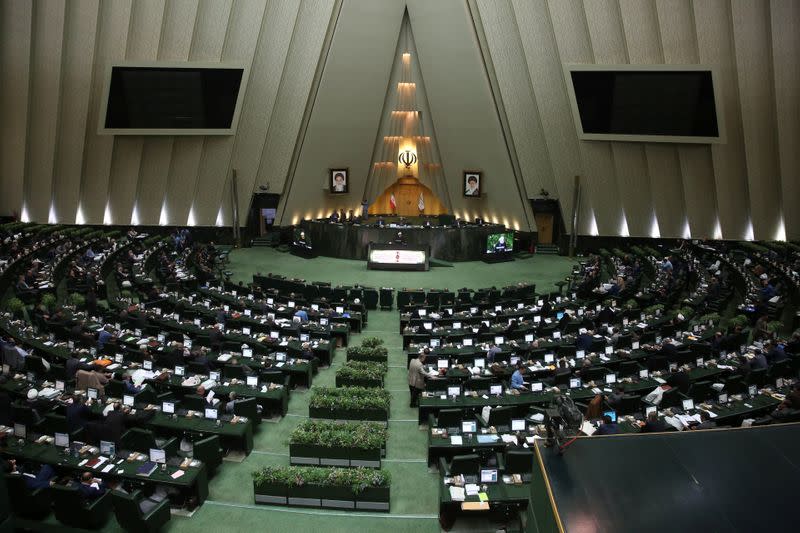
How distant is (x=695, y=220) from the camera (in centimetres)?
2969

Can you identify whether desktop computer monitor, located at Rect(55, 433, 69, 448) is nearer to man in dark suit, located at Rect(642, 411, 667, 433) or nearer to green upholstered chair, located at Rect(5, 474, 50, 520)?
green upholstered chair, located at Rect(5, 474, 50, 520)

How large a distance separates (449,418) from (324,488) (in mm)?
2661

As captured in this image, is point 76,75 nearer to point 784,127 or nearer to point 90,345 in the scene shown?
point 90,345

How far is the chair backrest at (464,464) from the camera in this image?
8500 mm

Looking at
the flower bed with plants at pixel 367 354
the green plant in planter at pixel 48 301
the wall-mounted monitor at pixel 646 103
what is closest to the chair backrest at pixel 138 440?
→ the flower bed with plants at pixel 367 354

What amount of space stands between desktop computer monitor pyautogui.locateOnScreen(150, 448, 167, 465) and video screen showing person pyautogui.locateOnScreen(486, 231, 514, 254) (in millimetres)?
23042

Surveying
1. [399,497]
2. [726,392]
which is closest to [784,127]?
[726,392]

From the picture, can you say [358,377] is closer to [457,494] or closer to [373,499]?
[373,499]

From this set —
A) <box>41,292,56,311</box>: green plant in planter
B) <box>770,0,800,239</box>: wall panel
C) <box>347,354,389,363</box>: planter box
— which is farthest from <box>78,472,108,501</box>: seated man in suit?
<box>770,0,800,239</box>: wall panel

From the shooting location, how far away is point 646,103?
87.3ft

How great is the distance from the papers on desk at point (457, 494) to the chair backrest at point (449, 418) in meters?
1.87

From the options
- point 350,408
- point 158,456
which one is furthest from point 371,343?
point 158,456

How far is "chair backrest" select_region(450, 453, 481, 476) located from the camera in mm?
8500

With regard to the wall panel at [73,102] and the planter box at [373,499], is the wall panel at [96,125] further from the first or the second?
the planter box at [373,499]
